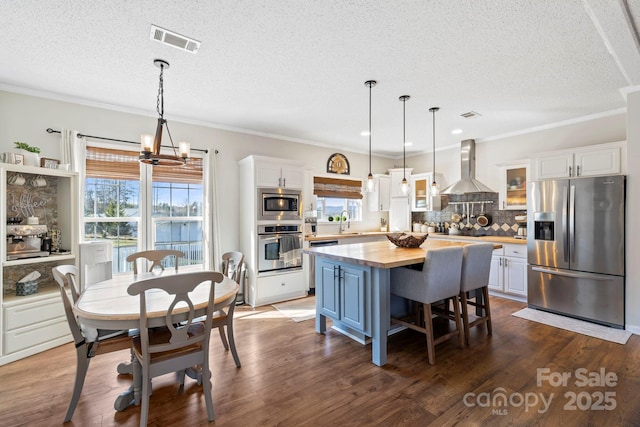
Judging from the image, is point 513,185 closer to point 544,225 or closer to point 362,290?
point 544,225

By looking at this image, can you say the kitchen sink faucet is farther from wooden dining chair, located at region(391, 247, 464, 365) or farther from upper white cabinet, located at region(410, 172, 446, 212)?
wooden dining chair, located at region(391, 247, 464, 365)

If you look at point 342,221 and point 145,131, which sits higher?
point 145,131

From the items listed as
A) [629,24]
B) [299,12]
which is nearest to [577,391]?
[629,24]

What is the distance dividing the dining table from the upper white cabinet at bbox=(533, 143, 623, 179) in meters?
4.23

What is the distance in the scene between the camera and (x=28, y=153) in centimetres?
287

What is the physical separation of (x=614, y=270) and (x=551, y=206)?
913 mm

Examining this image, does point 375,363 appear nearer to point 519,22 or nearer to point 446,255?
point 446,255

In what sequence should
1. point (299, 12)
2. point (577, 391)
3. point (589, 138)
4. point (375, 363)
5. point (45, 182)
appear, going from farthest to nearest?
point (589, 138) < point (45, 182) < point (375, 363) < point (577, 391) < point (299, 12)

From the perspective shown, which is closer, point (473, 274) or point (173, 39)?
point (173, 39)

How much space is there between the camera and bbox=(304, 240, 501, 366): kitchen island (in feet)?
8.21

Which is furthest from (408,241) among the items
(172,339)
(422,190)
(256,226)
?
(422,190)

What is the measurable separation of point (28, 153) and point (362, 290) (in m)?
3.47

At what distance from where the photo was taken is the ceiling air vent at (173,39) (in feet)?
6.93

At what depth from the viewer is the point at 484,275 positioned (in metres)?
3.13
